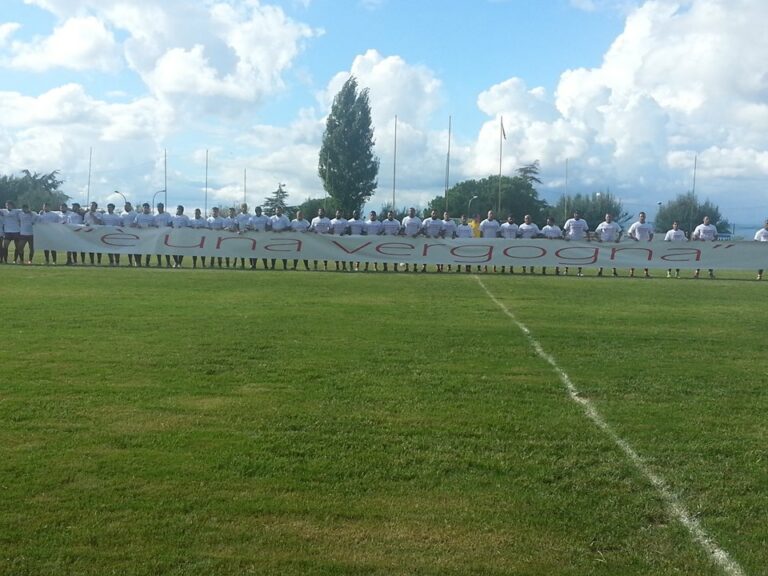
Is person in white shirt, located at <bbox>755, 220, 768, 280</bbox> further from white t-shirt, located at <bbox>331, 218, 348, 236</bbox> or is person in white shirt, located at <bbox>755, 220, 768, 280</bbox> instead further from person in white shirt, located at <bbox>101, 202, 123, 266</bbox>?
person in white shirt, located at <bbox>101, 202, 123, 266</bbox>

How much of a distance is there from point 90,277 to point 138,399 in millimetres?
13175

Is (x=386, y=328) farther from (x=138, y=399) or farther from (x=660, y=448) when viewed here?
(x=660, y=448)

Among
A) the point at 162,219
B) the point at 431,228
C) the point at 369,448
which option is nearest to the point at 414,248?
the point at 431,228

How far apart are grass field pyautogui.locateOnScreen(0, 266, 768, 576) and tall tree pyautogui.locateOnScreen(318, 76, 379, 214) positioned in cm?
5436

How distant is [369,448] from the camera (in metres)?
5.42

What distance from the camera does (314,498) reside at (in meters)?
4.54

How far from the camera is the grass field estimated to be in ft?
12.9

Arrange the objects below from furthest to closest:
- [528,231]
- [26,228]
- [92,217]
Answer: [528,231] → [92,217] → [26,228]

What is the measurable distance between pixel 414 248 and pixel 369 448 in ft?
62.8

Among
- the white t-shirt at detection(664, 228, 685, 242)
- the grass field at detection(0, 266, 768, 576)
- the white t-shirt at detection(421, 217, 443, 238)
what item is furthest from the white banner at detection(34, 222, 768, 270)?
the grass field at detection(0, 266, 768, 576)

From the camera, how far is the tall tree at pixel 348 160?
6494 centimetres

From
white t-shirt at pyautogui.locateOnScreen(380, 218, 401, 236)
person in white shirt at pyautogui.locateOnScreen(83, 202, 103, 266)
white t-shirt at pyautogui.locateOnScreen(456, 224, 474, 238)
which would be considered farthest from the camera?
white t-shirt at pyautogui.locateOnScreen(456, 224, 474, 238)

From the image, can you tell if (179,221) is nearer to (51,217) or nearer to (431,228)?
(51,217)

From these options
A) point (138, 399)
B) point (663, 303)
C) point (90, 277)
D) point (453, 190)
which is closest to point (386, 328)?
point (138, 399)
